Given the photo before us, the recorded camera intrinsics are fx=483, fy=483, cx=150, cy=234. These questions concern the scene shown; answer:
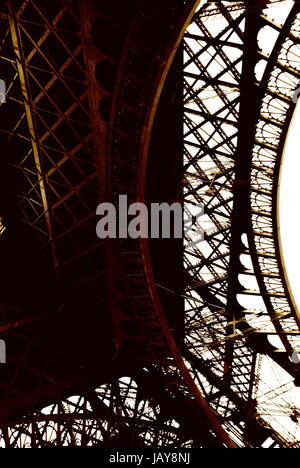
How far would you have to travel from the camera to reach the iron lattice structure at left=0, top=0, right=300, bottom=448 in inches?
382

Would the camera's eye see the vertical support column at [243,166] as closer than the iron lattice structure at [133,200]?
No

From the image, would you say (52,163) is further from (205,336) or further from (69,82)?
(205,336)

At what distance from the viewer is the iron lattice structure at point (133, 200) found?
9711 mm

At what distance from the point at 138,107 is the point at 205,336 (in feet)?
28.5

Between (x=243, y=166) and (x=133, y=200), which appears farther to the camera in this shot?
(x=243, y=166)

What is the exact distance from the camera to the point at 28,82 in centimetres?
1016

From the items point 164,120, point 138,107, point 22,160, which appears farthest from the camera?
point 164,120

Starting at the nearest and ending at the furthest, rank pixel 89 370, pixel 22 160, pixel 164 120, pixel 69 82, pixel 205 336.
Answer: pixel 69 82, pixel 22 160, pixel 89 370, pixel 164 120, pixel 205 336

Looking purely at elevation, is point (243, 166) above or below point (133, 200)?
above

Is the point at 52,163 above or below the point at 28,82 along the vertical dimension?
below

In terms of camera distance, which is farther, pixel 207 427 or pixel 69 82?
pixel 207 427

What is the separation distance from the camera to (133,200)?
398 inches

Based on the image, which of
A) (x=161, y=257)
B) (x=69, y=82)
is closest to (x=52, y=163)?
(x=69, y=82)

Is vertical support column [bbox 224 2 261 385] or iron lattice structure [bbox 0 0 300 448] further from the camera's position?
vertical support column [bbox 224 2 261 385]
